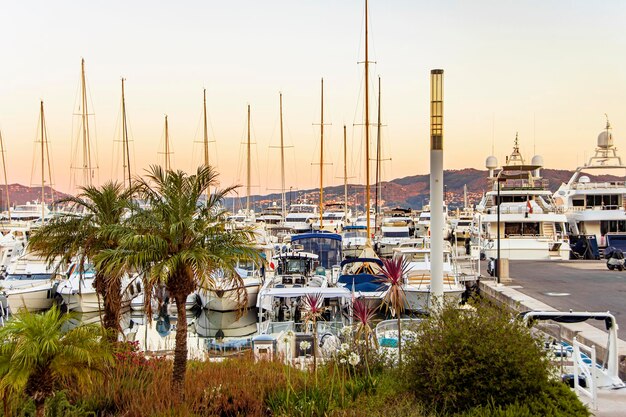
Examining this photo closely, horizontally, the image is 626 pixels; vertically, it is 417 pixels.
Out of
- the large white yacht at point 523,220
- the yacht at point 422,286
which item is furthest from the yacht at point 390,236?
the yacht at point 422,286

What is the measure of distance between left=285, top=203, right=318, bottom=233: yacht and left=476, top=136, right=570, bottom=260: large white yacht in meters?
19.3

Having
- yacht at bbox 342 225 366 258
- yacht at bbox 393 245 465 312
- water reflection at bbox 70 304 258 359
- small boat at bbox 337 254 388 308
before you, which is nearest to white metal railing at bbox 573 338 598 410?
small boat at bbox 337 254 388 308

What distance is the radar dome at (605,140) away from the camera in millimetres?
53953

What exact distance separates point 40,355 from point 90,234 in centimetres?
545

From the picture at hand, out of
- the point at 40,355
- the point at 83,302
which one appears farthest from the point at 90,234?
the point at 83,302

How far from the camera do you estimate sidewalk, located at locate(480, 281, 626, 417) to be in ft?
32.4

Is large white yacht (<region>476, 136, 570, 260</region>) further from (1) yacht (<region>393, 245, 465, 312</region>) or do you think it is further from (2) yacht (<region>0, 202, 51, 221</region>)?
(2) yacht (<region>0, 202, 51, 221</region>)

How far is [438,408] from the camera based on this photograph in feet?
27.7

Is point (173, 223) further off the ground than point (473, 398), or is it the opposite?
point (173, 223)

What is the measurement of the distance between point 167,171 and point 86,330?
11.8 feet

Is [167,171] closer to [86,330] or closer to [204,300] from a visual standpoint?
[86,330]

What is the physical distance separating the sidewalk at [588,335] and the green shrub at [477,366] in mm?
553

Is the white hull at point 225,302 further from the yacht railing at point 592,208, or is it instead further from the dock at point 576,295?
the yacht railing at point 592,208

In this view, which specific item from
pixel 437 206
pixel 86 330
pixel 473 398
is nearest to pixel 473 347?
pixel 473 398
